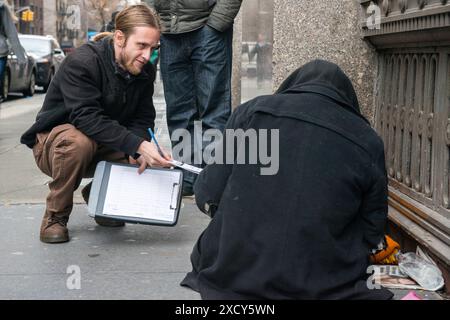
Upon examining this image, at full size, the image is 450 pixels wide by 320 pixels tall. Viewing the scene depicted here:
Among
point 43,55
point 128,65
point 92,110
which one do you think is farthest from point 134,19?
point 43,55

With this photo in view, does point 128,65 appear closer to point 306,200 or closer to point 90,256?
point 90,256

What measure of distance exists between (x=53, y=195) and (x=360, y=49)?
1953 millimetres

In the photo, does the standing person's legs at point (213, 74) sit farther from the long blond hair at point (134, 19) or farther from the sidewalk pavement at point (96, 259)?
the long blond hair at point (134, 19)

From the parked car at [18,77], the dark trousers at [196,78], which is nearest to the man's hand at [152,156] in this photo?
the dark trousers at [196,78]

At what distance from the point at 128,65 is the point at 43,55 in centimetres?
1775

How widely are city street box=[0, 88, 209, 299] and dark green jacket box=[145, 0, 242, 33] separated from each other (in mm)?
1187

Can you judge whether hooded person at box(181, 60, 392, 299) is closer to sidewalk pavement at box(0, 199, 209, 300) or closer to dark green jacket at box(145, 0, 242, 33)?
sidewalk pavement at box(0, 199, 209, 300)

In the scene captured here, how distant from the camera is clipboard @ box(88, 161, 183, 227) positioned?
4.15m

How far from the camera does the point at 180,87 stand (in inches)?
214

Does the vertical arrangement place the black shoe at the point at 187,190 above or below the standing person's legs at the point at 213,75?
below

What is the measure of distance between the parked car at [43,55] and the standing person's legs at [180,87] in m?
14.9

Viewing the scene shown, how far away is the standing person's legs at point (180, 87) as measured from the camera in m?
5.36
